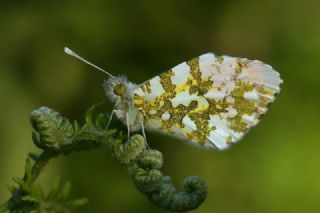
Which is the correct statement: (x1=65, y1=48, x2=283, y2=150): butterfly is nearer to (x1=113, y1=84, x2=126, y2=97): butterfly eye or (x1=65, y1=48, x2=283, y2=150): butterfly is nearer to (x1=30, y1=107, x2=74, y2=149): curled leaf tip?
(x1=113, y1=84, x2=126, y2=97): butterfly eye

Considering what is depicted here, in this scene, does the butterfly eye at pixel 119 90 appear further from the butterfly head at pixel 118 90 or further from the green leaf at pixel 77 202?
the green leaf at pixel 77 202

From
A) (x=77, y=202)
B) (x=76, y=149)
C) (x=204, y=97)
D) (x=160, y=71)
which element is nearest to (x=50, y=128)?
(x=76, y=149)

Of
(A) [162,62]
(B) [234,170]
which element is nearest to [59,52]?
(A) [162,62]

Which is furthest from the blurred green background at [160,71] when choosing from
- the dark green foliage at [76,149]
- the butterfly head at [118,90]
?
the dark green foliage at [76,149]

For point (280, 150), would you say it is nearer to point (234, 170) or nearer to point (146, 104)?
point (234, 170)

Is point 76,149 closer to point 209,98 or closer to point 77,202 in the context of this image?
point 77,202
